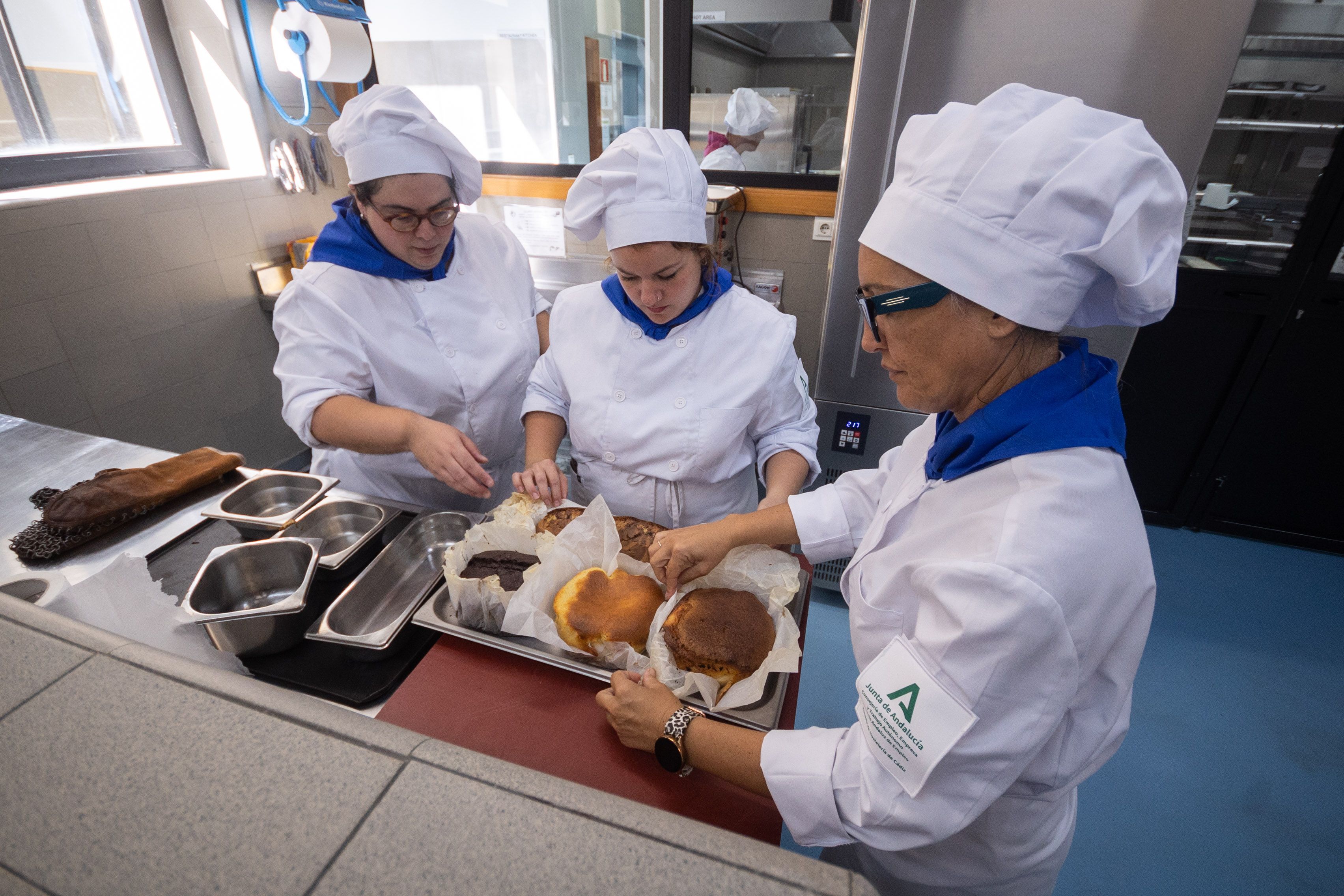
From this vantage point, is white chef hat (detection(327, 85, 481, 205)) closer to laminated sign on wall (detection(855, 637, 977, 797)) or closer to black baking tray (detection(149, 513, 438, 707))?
black baking tray (detection(149, 513, 438, 707))

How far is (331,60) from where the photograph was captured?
122 inches

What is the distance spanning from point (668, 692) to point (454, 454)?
0.82 meters

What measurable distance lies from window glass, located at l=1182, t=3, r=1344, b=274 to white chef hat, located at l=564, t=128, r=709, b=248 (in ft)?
9.55

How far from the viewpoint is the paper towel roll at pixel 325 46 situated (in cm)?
307

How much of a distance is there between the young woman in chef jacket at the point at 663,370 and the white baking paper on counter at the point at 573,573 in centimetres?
23

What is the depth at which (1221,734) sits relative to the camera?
7.80 ft

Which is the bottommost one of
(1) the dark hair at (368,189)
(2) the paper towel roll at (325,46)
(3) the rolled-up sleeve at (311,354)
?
(3) the rolled-up sleeve at (311,354)

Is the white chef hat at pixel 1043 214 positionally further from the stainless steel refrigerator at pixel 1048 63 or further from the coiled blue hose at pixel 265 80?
the coiled blue hose at pixel 265 80

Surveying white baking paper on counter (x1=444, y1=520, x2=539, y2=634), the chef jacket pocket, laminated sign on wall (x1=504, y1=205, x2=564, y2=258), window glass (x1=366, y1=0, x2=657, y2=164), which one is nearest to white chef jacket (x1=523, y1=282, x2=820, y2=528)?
the chef jacket pocket

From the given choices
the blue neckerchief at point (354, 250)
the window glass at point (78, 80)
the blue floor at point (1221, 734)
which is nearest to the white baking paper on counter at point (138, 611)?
the blue neckerchief at point (354, 250)

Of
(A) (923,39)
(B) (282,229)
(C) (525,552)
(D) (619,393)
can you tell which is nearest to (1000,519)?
(C) (525,552)

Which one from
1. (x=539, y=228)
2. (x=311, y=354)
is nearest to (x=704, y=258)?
(x=311, y=354)

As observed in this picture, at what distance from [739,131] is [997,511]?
3393 mm

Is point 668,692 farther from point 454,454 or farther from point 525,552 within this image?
point 454,454
